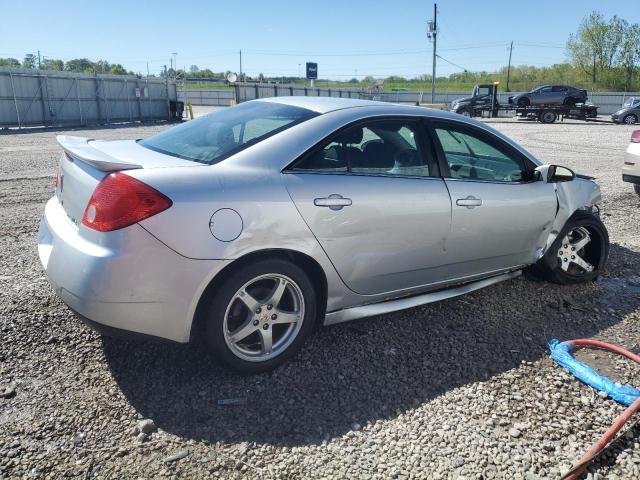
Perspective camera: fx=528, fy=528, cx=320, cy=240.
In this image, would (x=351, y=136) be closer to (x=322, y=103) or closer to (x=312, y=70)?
(x=322, y=103)

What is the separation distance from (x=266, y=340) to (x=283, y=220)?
71cm

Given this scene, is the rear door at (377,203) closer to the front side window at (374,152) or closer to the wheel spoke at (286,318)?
the front side window at (374,152)

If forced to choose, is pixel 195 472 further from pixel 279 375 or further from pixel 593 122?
pixel 593 122

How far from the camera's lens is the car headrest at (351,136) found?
327cm

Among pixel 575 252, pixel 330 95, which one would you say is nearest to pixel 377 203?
pixel 575 252

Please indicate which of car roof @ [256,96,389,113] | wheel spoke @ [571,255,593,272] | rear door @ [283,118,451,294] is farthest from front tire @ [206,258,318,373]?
wheel spoke @ [571,255,593,272]

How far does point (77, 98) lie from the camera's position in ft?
83.7

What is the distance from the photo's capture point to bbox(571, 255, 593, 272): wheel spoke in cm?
462

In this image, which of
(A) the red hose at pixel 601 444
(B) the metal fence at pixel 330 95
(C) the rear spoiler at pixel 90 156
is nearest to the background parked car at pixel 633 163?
(A) the red hose at pixel 601 444

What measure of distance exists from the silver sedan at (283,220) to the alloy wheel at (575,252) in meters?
0.44

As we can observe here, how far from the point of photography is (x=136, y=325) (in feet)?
8.79

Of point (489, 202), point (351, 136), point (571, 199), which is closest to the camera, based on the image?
point (351, 136)

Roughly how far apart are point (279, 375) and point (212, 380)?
385 millimetres

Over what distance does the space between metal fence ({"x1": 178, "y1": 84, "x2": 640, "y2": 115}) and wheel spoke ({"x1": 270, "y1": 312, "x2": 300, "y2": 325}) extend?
33010 mm
